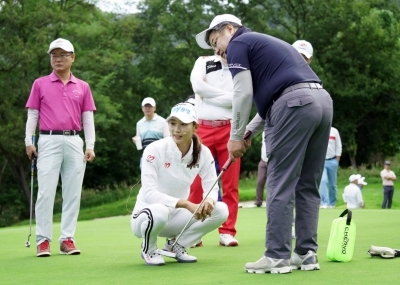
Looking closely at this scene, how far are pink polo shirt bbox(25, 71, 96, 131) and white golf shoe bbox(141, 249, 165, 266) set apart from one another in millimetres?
1921

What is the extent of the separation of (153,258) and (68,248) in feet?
5.29

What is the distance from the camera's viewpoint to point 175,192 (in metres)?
7.61

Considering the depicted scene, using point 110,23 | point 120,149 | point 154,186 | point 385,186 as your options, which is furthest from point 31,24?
point 154,186

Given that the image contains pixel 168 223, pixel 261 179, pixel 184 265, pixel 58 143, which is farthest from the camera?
pixel 261 179

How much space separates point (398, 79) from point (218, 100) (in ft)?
141

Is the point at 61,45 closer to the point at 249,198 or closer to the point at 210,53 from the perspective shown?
the point at 249,198

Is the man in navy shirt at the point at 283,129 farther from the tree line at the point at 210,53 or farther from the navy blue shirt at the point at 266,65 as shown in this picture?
the tree line at the point at 210,53

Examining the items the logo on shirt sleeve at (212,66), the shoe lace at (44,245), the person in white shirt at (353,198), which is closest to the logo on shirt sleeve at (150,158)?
the shoe lace at (44,245)

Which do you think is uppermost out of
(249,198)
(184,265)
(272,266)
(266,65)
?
(266,65)

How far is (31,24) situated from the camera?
37.2m

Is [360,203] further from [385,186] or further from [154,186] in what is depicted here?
[154,186]

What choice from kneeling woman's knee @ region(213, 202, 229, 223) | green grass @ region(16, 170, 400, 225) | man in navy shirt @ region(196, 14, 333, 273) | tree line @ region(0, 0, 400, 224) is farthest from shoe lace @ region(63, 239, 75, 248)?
tree line @ region(0, 0, 400, 224)

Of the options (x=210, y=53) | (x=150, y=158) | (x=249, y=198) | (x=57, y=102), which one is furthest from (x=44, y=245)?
(x=210, y=53)

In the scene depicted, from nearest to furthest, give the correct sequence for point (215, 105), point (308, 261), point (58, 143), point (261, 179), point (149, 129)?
point (308, 261) < point (58, 143) < point (215, 105) < point (149, 129) < point (261, 179)
